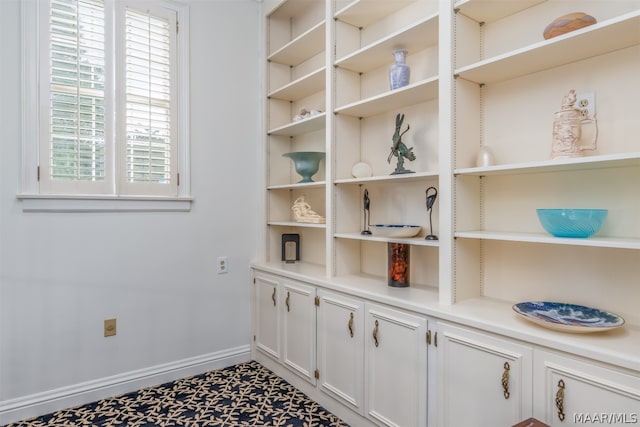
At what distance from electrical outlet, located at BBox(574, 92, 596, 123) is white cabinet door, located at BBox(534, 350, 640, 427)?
95cm

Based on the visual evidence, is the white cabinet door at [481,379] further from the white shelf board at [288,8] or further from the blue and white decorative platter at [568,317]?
the white shelf board at [288,8]

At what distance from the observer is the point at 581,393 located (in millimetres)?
1251

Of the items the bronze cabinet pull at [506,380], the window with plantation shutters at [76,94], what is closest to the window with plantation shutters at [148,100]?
the window with plantation shutters at [76,94]

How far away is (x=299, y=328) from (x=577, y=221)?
1714 mm

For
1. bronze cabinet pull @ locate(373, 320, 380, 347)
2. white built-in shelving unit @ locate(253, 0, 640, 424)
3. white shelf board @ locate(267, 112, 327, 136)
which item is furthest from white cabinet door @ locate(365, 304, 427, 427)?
white shelf board @ locate(267, 112, 327, 136)

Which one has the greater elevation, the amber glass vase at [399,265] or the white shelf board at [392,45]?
the white shelf board at [392,45]

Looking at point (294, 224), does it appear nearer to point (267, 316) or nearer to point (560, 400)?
point (267, 316)

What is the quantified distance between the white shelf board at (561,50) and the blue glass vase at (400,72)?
370mm

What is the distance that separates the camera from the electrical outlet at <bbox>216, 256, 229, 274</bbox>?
2.93 m

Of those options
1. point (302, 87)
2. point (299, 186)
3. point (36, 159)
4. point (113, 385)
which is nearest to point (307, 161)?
point (299, 186)

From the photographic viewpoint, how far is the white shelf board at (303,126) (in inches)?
102

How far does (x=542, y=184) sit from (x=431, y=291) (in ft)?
2.46

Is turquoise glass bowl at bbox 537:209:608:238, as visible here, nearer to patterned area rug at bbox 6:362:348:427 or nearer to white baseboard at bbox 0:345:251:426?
patterned area rug at bbox 6:362:348:427

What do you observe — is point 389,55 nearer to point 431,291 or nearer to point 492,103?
point 492,103
